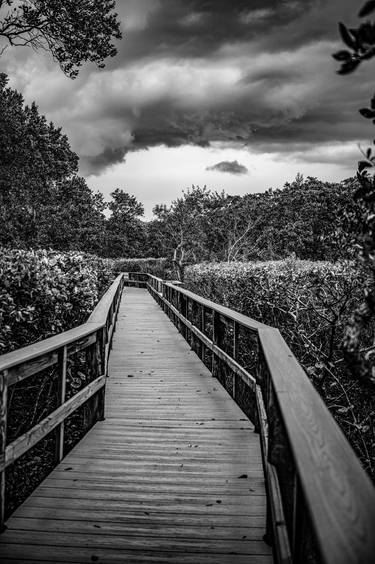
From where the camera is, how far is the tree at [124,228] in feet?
209

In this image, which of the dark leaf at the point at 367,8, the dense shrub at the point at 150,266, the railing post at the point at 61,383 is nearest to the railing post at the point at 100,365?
the railing post at the point at 61,383

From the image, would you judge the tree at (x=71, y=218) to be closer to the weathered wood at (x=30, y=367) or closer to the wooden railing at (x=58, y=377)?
the wooden railing at (x=58, y=377)

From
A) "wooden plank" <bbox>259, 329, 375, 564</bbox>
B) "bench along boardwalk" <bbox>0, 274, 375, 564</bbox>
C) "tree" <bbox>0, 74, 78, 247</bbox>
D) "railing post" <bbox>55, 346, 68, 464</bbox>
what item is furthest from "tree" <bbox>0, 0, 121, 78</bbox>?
"wooden plank" <bbox>259, 329, 375, 564</bbox>

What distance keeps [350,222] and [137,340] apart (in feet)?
27.0

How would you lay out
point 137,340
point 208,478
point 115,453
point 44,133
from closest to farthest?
point 208,478, point 115,453, point 137,340, point 44,133

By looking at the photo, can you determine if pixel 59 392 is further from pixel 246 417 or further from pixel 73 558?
pixel 246 417

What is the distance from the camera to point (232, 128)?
4244cm

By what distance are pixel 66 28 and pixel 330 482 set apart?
1342 cm

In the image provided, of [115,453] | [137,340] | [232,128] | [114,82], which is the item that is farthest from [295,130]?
[115,453]

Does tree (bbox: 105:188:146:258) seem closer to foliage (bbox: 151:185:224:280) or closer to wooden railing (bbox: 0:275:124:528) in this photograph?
foliage (bbox: 151:185:224:280)

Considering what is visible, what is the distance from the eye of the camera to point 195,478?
3.57 m

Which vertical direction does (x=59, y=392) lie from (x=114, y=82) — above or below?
below

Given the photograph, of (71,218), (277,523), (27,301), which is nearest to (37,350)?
(277,523)

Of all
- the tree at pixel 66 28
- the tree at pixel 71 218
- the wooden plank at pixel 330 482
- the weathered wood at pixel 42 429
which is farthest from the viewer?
the tree at pixel 71 218
